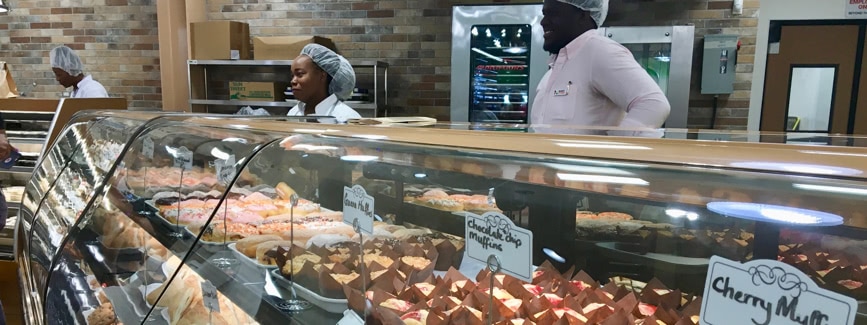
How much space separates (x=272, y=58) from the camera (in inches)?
179

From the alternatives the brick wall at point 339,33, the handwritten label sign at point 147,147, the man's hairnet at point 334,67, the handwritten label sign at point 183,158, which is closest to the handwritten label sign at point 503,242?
the handwritten label sign at point 183,158

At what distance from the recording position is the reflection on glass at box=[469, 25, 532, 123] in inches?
158

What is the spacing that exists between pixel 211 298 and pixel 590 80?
146cm

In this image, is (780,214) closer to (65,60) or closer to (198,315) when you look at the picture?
(198,315)

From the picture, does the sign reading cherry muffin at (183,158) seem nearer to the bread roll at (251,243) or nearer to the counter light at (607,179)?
the bread roll at (251,243)

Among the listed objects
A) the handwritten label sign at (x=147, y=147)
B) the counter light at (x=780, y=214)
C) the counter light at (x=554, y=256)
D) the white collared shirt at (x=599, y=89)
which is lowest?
the counter light at (x=554, y=256)

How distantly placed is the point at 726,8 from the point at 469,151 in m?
4.04

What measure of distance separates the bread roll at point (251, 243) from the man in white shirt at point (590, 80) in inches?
41.6

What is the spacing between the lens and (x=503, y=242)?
0.75 m

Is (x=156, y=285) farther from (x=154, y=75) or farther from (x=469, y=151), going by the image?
(x=154, y=75)

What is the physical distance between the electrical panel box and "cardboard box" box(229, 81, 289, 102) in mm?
3494

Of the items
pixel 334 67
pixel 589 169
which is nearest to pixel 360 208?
pixel 589 169

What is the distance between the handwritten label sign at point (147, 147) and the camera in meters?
1.69

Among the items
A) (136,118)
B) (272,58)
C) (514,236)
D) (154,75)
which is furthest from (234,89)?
(514,236)
